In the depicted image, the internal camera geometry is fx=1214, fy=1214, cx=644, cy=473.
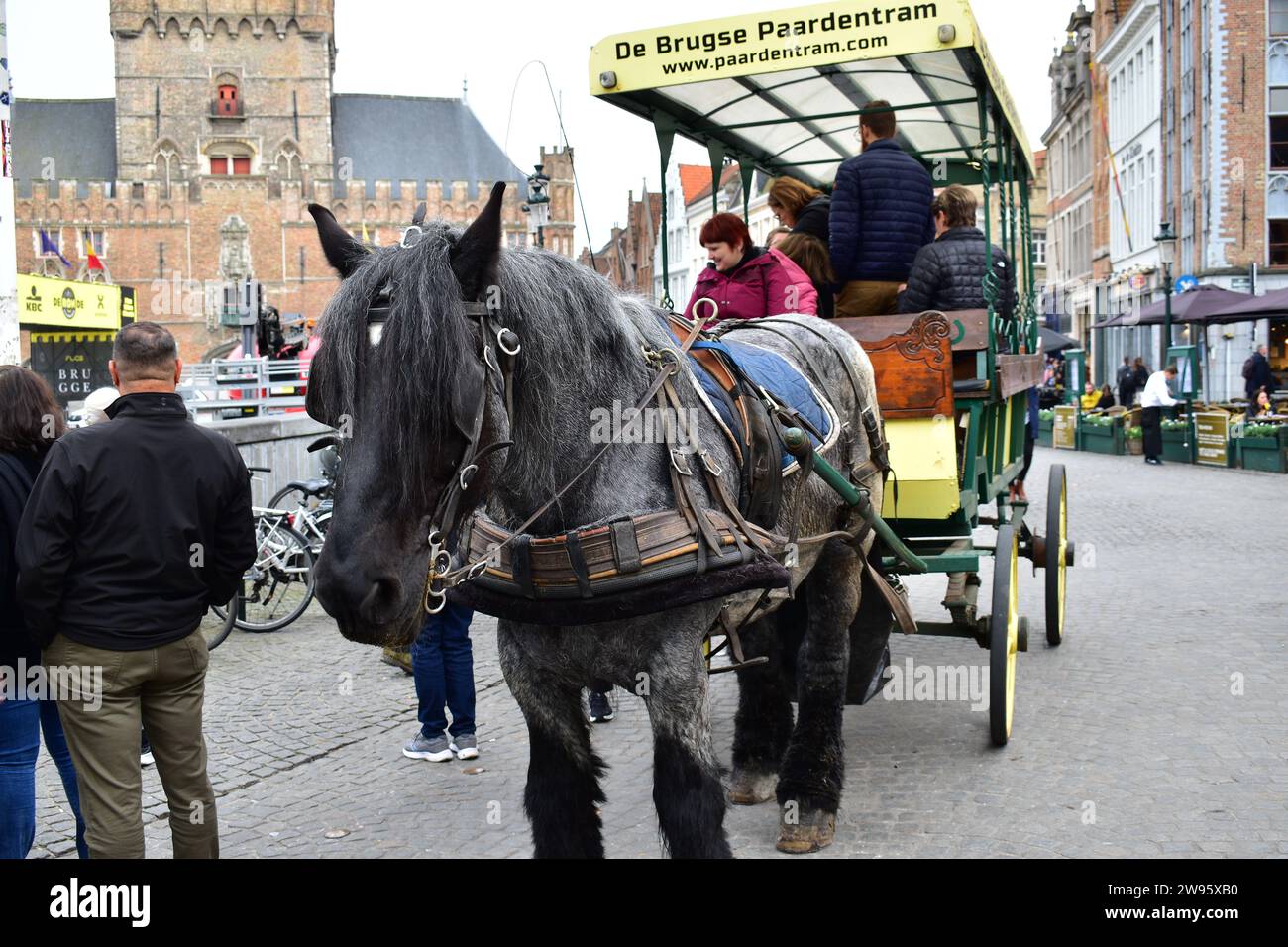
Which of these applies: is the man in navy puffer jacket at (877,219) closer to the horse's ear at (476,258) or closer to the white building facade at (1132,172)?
the horse's ear at (476,258)

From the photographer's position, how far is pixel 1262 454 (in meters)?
19.2

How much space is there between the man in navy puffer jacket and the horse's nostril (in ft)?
12.9

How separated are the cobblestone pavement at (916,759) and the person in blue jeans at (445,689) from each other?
0.34 ft

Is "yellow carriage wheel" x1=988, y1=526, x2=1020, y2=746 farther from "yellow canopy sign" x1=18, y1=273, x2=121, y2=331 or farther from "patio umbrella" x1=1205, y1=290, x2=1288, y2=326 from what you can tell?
"patio umbrella" x1=1205, y1=290, x2=1288, y2=326

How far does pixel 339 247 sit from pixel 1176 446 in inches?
868

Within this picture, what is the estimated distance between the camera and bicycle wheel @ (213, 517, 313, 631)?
902 cm

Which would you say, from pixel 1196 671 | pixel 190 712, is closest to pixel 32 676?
pixel 190 712

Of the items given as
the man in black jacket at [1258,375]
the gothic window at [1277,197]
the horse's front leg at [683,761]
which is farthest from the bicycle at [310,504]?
the gothic window at [1277,197]

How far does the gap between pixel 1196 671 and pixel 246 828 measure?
16.8 ft

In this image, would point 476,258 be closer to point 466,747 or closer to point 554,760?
point 554,760

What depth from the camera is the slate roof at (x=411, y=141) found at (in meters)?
65.9

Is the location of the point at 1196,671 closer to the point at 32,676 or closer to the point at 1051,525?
the point at 1051,525

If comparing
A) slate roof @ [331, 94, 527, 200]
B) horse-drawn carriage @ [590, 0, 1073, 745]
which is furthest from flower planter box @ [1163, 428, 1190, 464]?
slate roof @ [331, 94, 527, 200]
